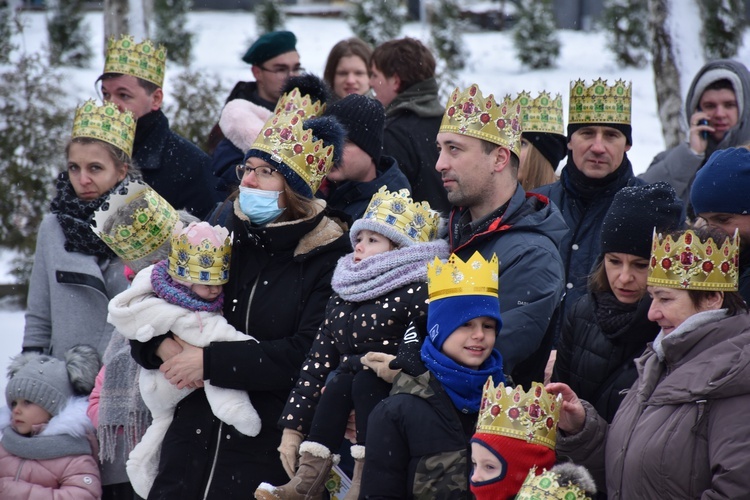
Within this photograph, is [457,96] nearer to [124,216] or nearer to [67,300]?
[124,216]

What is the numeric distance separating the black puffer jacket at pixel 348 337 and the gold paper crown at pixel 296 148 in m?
0.68

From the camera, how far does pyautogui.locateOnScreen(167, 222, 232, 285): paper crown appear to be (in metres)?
4.50

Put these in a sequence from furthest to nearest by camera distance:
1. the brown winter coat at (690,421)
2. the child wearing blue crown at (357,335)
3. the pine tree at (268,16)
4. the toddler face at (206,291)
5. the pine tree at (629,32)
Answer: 1. the pine tree at (268,16)
2. the pine tree at (629,32)
3. the toddler face at (206,291)
4. the child wearing blue crown at (357,335)
5. the brown winter coat at (690,421)

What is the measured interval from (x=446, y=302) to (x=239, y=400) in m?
1.29

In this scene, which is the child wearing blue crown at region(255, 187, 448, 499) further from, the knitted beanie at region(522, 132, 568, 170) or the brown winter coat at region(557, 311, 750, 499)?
the knitted beanie at region(522, 132, 568, 170)

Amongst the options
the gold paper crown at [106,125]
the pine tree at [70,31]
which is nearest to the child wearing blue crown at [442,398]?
the gold paper crown at [106,125]

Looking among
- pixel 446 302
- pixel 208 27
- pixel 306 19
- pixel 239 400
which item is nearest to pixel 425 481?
pixel 446 302

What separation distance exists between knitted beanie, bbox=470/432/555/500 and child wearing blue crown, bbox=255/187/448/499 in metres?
0.68

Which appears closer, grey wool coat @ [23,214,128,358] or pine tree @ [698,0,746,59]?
grey wool coat @ [23,214,128,358]

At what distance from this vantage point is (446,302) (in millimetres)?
3680

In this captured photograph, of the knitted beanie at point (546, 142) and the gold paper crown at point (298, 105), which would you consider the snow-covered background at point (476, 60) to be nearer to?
the knitted beanie at point (546, 142)

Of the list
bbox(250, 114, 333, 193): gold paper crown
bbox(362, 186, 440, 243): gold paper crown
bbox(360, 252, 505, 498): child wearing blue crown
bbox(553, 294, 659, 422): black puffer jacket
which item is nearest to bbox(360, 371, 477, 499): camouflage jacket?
→ bbox(360, 252, 505, 498): child wearing blue crown

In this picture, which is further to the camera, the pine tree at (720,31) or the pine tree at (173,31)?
the pine tree at (173,31)

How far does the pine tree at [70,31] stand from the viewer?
2122 cm
